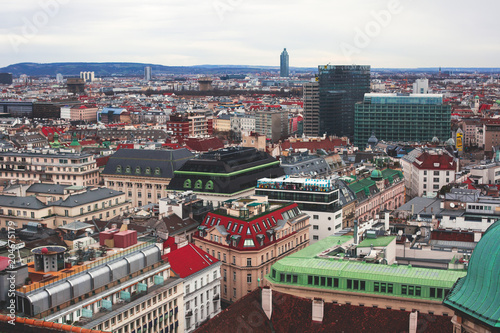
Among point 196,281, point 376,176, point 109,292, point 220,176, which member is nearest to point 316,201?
point 220,176

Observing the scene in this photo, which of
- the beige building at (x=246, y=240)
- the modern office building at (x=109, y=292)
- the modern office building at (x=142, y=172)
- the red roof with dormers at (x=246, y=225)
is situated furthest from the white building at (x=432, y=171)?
the modern office building at (x=109, y=292)

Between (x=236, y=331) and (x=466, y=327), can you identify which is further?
(x=236, y=331)

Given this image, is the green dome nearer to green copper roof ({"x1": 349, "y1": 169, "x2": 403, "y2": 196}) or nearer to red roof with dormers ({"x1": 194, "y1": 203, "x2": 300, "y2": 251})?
green copper roof ({"x1": 349, "y1": 169, "x2": 403, "y2": 196})

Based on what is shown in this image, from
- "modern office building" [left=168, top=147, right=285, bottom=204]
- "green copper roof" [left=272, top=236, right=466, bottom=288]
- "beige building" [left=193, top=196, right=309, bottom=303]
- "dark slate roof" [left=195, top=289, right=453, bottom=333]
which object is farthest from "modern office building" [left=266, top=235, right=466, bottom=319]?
"modern office building" [left=168, top=147, right=285, bottom=204]

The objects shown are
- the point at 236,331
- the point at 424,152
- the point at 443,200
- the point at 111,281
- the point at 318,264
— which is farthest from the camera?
the point at 424,152

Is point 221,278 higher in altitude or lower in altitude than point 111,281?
lower

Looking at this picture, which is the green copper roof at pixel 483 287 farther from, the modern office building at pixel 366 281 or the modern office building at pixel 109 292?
the modern office building at pixel 109 292

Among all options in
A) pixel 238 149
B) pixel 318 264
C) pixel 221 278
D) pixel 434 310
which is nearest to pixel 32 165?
pixel 238 149

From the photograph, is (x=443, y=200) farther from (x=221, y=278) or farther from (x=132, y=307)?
(x=132, y=307)

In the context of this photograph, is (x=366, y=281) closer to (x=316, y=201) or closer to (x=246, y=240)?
(x=246, y=240)

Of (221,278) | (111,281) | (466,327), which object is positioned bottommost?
(221,278)
